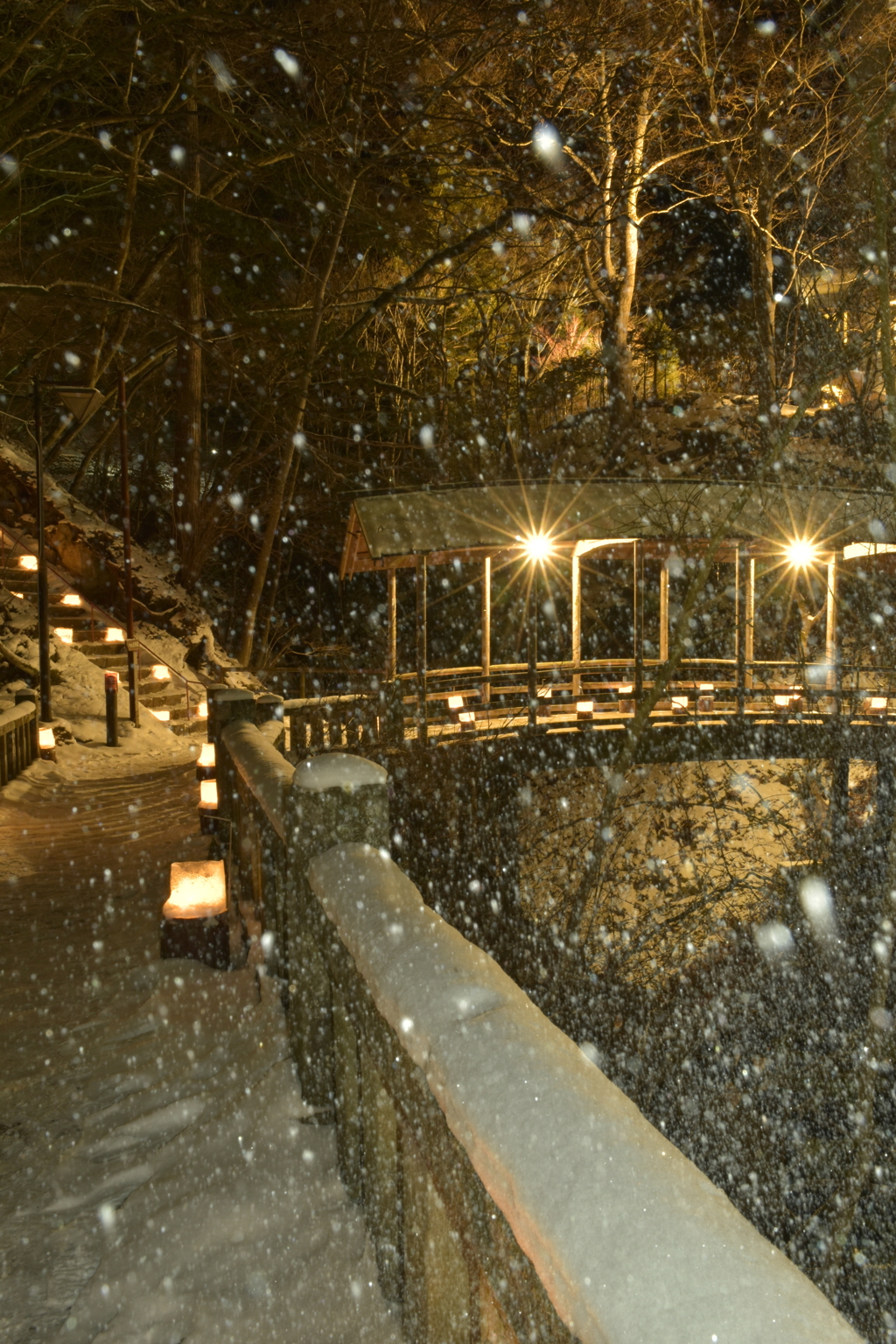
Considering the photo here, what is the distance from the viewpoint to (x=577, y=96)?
20.2 meters

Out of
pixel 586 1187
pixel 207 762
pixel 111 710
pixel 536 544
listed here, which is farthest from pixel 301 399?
pixel 586 1187

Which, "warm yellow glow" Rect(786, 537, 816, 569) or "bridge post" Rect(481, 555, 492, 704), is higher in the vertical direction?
"warm yellow glow" Rect(786, 537, 816, 569)

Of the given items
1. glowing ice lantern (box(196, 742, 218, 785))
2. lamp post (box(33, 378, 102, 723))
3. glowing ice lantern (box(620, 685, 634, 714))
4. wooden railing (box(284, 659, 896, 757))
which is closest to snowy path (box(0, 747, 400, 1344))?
glowing ice lantern (box(196, 742, 218, 785))

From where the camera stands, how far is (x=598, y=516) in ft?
46.6

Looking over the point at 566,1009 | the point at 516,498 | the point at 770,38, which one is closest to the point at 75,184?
the point at 516,498

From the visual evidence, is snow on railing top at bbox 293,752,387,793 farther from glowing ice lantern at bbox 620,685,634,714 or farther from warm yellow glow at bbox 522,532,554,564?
glowing ice lantern at bbox 620,685,634,714

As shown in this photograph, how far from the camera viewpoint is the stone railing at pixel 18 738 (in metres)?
10.5

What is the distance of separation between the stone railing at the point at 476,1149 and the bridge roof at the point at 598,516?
393 inches

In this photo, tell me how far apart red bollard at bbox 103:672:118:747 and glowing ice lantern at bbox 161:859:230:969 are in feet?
29.8

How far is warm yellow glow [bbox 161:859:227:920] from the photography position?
4949 millimetres

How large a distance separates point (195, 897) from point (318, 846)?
Answer: 6.94 ft

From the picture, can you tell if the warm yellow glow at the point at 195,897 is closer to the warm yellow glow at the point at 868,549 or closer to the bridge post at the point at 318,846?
the bridge post at the point at 318,846

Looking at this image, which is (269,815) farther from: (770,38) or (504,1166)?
(770,38)

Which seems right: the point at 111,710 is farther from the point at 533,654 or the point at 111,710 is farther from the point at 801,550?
the point at 801,550
